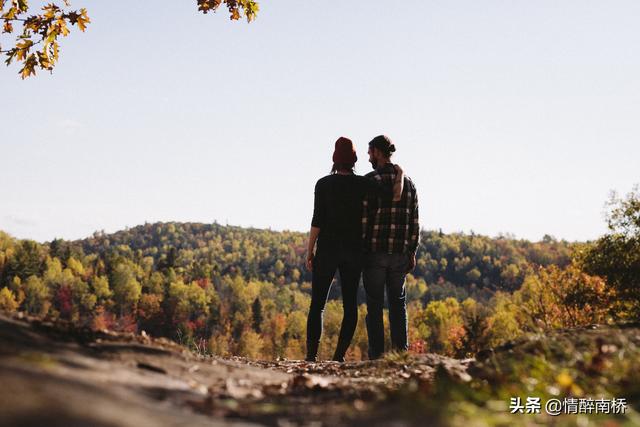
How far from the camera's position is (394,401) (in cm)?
290

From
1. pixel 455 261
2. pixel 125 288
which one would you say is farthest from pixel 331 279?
pixel 455 261

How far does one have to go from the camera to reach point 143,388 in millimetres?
3012

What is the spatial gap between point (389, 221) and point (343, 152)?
963 millimetres

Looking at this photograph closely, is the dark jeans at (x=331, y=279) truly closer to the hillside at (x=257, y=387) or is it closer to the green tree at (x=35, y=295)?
the hillside at (x=257, y=387)

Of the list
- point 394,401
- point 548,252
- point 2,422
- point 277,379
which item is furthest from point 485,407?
point 548,252

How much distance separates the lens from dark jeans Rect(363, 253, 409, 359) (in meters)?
6.56

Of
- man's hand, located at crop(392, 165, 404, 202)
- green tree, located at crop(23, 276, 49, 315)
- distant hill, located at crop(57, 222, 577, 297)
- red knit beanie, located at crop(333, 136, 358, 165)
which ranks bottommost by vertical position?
green tree, located at crop(23, 276, 49, 315)

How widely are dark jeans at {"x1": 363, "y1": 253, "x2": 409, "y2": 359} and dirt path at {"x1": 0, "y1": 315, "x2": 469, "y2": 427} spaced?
1288 mm

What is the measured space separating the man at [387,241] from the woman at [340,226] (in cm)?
14

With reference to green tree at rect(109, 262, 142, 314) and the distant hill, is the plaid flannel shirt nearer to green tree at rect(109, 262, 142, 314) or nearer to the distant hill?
green tree at rect(109, 262, 142, 314)

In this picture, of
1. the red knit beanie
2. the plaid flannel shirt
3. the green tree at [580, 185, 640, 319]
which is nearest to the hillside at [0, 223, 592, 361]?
the green tree at [580, 185, 640, 319]

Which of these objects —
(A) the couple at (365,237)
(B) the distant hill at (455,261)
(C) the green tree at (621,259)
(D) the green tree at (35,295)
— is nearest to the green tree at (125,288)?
(D) the green tree at (35,295)

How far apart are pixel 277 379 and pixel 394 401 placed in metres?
1.78

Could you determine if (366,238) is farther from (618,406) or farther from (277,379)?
(618,406)
